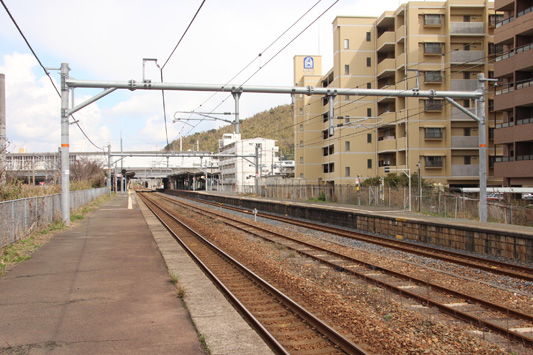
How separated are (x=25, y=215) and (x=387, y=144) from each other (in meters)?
36.8

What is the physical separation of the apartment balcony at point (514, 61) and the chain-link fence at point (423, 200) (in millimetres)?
10535

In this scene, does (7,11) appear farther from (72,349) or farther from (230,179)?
(230,179)

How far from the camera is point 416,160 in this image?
42.1 metres

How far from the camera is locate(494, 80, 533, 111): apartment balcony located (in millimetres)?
32312

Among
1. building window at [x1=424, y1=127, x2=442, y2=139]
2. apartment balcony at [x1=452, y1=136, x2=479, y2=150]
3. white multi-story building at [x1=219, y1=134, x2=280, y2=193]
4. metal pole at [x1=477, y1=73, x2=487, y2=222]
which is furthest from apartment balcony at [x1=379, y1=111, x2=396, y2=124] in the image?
white multi-story building at [x1=219, y1=134, x2=280, y2=193]

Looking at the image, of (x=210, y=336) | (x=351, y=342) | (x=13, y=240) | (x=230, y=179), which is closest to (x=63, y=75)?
(x=13, y=240)

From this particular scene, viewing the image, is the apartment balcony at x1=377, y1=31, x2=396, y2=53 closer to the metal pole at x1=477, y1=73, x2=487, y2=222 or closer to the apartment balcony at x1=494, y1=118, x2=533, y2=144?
the apartment balcony at x1=494, y1=118, x2=533, y2=144

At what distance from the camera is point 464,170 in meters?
42.4

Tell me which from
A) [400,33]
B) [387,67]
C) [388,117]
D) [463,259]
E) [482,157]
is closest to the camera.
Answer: [463,259]

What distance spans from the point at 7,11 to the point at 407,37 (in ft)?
129

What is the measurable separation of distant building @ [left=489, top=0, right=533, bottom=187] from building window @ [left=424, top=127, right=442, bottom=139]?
262 inches

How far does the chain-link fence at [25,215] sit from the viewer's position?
40.8 ft

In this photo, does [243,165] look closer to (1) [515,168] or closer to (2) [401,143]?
(2) [401,143]

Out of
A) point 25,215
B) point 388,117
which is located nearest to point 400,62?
point 388,117
